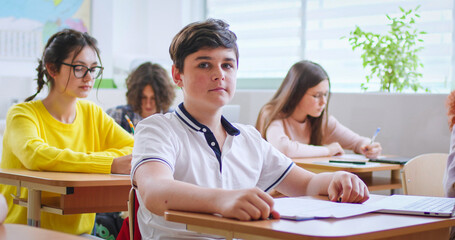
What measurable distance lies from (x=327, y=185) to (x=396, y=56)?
9.33ft

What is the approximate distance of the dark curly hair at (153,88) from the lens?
3.83m

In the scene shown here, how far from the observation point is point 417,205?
4.48 feet

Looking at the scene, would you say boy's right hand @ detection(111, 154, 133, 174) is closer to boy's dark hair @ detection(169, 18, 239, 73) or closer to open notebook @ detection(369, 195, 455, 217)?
boy's dark hair @ detection(169, 18, 239, 73)

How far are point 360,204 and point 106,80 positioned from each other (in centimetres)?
406

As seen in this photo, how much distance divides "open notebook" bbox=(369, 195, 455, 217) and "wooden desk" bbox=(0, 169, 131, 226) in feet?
3.28

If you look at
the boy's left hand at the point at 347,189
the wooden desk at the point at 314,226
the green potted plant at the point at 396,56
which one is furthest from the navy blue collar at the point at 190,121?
the green potted plant at the point at 396,56

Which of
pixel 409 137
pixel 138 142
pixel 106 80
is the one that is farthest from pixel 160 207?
pixel 106 80

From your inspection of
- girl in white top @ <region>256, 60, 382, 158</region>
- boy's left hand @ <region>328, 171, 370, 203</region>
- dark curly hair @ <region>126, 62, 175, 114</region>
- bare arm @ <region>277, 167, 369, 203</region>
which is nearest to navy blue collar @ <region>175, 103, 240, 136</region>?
bare arm @ <region>277, 167, 369, 203</region>

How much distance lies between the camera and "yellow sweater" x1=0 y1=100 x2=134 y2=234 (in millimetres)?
2199

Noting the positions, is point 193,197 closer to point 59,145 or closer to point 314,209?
point 314,209

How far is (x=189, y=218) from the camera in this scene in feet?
3.76

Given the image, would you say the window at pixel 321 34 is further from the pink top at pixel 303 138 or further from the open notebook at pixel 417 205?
the open notebook at pixel 417 205

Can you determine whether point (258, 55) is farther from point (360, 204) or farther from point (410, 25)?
point (360, 204)

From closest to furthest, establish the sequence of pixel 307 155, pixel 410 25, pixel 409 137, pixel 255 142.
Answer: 1. pixel 255 142
2. pixel 307 155
3. pixel 409 137
4. pixel 410 25
